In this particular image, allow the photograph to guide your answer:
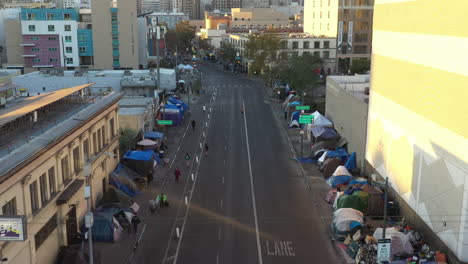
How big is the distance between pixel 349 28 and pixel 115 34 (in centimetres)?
4876

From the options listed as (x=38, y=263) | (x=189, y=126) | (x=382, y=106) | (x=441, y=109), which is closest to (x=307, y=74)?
(x=189, y=126)

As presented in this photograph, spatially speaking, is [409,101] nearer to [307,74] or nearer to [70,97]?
[70,97]

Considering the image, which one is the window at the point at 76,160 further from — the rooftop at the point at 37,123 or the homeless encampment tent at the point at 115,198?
the homeless encampment tent at the point at 115,198

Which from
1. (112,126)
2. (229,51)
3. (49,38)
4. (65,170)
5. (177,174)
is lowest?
(177,174)

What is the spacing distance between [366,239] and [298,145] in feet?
80.9

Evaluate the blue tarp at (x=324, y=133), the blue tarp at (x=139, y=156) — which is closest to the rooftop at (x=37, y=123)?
the blue tarp at (x=139, y=156)

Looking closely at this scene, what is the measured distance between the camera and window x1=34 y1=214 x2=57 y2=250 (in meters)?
22.5

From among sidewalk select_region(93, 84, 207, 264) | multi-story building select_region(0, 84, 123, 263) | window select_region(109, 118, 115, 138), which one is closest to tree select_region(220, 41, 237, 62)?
sidewalk select_region(93, 84, 207, 264)

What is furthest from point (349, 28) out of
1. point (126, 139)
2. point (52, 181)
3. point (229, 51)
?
point (52, 181)

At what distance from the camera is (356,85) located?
167 feet

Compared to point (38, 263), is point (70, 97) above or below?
above

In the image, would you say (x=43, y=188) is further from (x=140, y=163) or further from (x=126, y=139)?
(x=126, y=139)

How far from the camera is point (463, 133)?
896 inches

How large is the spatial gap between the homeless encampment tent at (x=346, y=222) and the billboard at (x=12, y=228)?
1712 cm
